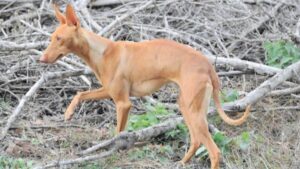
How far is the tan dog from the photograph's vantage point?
6355mm

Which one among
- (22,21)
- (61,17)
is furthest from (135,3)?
(61,17)

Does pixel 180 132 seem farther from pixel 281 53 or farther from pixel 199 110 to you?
pixel 281 53

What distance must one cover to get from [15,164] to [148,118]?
4.62 ft

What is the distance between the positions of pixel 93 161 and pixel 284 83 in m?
2.45

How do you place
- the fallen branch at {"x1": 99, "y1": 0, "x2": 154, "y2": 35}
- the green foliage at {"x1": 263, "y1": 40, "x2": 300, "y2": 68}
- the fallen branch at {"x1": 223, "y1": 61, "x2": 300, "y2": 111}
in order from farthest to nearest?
the fallen branch at {"x1": 99, "y1": 0, "x2": 154, "y2": 35}
the green foliage at {"x1": 263, "y1": 40, "x2": 300, "y2": 68}
the fallen branch at {"x1": 223, "y1": 61, "x2": 300, "y2": 111}

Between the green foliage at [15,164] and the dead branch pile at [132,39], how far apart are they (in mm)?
317

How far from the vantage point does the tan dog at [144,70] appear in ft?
20.9

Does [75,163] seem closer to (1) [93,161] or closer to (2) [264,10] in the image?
(1) [93,161]

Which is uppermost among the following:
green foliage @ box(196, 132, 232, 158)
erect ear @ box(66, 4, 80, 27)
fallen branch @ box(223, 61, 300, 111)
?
erect ear @ box(66, 4, 80, 27)

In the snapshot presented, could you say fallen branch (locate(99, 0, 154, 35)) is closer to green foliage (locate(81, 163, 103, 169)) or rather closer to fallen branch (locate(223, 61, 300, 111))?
fallen branch (locate(223, 61, 300, 111))

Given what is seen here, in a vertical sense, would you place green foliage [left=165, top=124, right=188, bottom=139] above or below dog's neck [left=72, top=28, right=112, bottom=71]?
below

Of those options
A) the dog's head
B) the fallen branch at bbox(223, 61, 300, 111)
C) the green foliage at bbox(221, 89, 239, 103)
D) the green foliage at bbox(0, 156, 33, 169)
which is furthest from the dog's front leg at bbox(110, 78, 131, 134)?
the green foliage at bbox(221, 89, 239, 103)

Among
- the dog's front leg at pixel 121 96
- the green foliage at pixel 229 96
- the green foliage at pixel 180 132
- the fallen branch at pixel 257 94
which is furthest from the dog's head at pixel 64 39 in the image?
the green foliage at pixel 229 96

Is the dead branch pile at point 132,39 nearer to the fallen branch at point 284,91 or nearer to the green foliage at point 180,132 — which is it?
the fallen branch at point 284,91
